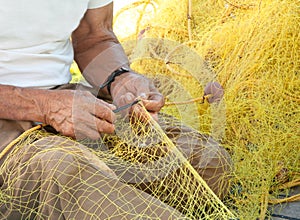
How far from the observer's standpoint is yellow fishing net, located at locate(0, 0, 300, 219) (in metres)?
1.45

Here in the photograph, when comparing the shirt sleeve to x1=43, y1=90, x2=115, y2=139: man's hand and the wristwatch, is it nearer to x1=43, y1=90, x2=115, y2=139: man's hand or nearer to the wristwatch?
the wristwatch

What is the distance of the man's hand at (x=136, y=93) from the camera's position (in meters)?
1.81

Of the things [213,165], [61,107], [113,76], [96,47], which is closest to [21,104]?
[61,107]

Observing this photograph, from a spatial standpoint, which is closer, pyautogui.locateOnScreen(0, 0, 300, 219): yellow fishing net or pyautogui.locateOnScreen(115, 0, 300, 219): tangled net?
pyautogui.locateOnScreen(0, 0, 300, 219): yellow fishing net

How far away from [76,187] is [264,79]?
1.18 meters

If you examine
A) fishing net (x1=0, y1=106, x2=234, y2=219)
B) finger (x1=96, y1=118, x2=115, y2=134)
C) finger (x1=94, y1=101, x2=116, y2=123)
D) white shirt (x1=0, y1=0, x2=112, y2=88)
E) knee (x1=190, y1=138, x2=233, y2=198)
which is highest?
white shirt (x1=0, y1=0, x2=112, y2=88)

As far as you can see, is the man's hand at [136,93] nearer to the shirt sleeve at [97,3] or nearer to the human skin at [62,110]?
the human skin at [62,110]

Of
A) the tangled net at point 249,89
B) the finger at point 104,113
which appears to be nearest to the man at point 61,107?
the finger at point 104,113

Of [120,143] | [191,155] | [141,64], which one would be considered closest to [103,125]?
[120,143]

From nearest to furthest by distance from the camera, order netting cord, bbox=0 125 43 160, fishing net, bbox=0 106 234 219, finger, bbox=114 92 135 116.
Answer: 1. fishing net, bbox=0 106 234 219
2. netting cord, bbox=0 125 43 160
3. finger, bbox=114 92 135 116

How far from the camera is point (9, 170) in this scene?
157 cm

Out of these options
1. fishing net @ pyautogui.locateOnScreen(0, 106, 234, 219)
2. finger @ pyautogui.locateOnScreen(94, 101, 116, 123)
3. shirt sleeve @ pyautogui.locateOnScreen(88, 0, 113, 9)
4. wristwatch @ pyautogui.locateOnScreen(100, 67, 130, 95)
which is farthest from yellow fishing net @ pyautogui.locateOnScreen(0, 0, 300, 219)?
shirt sleeve @ pyautogui.locateOnScreen(88, 0, 113, 9)

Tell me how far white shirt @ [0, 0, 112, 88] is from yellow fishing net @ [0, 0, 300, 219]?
23cm

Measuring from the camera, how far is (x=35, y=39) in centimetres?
183
